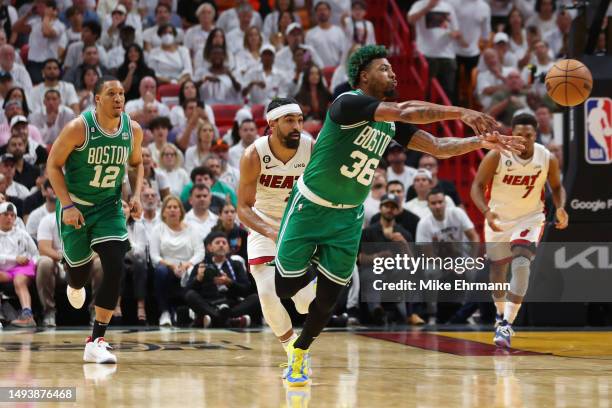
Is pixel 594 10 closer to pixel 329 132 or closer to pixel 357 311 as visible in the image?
pixel 357 311

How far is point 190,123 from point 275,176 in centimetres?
686

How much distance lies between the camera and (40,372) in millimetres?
7500

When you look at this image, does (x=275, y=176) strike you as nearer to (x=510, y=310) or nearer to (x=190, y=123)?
(x=510, y=310)

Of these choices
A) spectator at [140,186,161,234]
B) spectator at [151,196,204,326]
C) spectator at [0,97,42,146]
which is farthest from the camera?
spectator at [0,97,42,146]

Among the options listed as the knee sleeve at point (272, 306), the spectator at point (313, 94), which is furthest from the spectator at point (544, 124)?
the knee sleeve at point (272, 306)

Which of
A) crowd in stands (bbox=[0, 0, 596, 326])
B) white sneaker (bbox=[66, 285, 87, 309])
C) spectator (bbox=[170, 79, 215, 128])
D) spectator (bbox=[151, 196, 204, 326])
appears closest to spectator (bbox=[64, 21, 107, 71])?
crowd in stands (bbox=[0, 0, 596, 326])

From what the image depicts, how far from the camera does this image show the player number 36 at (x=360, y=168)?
22.4ft

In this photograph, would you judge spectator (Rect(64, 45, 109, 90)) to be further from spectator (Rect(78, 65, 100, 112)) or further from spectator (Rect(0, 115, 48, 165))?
spectator (Rect(0, 115, 48, 165))

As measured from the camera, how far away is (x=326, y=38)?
55.9 ft

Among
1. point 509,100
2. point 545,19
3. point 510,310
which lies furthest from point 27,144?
point 545,19

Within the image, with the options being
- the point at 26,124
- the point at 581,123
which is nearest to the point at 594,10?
the point at 581,123

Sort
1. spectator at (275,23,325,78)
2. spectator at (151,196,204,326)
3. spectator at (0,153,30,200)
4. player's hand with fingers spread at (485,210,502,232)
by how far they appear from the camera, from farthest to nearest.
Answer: spectator at (275,23,325,78) < spectator at (0,153,30,200) < spectator at (151,196,204,326) < player's hand with fingers spread at (485,210,502,232)

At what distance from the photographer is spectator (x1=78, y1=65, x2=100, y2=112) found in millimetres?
14945

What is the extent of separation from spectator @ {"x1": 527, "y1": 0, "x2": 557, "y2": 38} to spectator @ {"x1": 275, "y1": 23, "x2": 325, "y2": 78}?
4.38 metres
